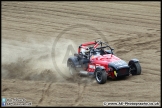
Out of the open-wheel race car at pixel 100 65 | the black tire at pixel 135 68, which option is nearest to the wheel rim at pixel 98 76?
the open-wheel race car at pixel 100 65

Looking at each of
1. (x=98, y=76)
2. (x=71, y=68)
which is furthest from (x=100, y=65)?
(x=71, y=68)

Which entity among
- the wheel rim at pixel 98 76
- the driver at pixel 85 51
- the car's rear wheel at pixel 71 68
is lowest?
the wheel rim at pixel 98 76

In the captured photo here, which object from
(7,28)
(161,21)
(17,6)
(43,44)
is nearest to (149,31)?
(161,21)

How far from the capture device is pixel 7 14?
25984 millimetres

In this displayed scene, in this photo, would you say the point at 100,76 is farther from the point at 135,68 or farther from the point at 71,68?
the point at 71,68

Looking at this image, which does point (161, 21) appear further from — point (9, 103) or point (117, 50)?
point (9, 103)

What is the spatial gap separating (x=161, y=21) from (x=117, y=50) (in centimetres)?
463

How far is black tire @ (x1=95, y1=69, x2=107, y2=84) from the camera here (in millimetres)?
14781

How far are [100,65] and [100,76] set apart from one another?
0.57 meters

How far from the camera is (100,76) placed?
49.2 feet

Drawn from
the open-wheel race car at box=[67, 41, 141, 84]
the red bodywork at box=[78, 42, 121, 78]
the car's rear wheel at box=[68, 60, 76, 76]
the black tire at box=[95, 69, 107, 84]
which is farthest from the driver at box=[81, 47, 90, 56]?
the black tire at box=[95, 69, 107, 84]

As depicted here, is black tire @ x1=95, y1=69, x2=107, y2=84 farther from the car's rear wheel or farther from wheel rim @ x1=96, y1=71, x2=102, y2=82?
the car's rear wheel

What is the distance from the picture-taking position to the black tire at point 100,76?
14781 millimetres

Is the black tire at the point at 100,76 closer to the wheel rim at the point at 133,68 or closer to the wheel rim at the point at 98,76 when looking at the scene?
the wheel rim at the point at 98,76
